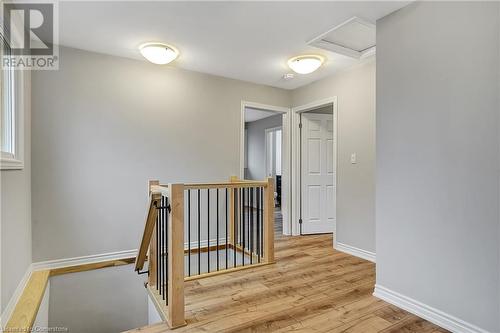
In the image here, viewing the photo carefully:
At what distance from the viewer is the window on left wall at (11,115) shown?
7.01 feet

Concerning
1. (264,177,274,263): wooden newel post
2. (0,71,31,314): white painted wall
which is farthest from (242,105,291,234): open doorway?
(0,71,31,314): white painted wall

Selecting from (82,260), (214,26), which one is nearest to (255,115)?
(214,26)

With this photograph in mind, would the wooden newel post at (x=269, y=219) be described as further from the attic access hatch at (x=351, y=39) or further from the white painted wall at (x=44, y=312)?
the white painted wall at (x=44, y=312)

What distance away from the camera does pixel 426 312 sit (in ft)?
6.39

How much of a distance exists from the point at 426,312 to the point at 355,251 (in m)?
1.49

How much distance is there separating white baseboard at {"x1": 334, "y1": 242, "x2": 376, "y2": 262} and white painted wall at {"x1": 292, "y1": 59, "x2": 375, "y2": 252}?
2cm

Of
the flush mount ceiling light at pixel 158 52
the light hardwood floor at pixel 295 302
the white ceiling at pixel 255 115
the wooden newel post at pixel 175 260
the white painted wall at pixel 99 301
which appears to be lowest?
the white painted wall at pixel 99 301

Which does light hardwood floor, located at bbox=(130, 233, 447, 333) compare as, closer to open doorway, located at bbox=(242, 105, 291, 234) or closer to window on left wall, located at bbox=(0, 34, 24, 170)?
window on left wall, located at bbox=(0, 34, 24, 170)

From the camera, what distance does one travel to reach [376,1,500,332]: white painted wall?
1.66 meters

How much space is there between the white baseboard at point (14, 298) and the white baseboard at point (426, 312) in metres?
A: 2.78

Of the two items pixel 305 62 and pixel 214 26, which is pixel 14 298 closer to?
pixel 214 26

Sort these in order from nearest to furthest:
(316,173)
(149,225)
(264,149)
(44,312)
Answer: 1. (149,225)
2. (44,312)
3. (316,173)
4. (264,149)

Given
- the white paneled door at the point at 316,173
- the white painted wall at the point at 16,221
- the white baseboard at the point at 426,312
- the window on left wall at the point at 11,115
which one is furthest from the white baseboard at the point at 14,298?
the white paneled door at the point at 316,173

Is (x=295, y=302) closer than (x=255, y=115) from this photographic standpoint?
Yes
